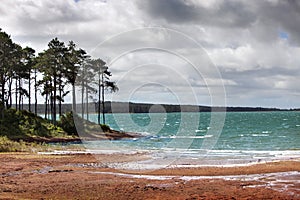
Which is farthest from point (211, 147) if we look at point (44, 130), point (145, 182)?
point (145, 182)

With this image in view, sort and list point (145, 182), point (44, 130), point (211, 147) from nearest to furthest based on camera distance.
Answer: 1. point (145, 182)
2. point (211, 147)
3. point (44, 130)

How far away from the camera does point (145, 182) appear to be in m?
21.8

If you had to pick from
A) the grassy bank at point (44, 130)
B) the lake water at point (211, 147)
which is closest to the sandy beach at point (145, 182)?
the lake water at point (211, 147)

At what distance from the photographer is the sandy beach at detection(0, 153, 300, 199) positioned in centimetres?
1842

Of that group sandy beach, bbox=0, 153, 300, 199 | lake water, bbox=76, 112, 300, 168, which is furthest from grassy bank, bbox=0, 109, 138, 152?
sandy beach, bbox=0, 153, 300, 199

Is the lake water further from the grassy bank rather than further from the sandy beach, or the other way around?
the grassy bank

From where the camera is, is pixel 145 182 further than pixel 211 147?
No

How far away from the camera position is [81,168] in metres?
28.1

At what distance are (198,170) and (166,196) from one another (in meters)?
8.75

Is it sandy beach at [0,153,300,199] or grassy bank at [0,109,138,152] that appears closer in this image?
sandy beach at [0,153,300,199]

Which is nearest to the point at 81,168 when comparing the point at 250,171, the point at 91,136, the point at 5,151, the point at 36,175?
the point at 36,175

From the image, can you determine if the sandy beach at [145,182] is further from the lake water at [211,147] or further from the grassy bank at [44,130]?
the grassy bank at [44,130]

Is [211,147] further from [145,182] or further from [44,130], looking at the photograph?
[145,182]

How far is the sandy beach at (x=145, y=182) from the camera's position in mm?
18422
